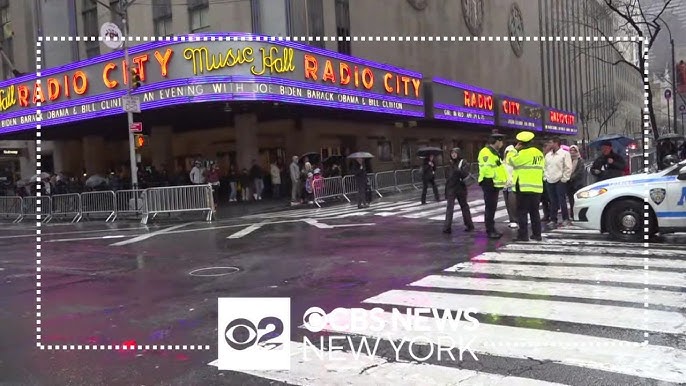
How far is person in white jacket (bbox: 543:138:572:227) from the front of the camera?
12.4 meters

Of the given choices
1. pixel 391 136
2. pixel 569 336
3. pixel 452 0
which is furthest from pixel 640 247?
pixel 452 0

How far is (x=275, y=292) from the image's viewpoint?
7.24 meters

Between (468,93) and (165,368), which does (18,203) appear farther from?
(468,93)

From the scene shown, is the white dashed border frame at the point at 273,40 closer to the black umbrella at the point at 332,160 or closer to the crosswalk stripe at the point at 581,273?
the crosswalk stripe at the point at 581,273

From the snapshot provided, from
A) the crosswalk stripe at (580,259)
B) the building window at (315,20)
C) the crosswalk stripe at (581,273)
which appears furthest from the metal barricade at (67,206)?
the crosswalk stripe at (581,273)

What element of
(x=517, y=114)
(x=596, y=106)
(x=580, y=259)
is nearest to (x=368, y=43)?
(x=517, y=114)

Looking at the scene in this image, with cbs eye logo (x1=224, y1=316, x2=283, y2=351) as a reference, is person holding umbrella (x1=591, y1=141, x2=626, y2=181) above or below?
above

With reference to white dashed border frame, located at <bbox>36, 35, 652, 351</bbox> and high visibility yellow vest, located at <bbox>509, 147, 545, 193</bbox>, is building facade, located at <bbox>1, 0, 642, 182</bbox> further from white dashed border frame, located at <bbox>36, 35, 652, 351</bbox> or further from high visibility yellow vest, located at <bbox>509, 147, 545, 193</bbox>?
high visibility yellow vest, located at <bbox>509, 147, 545, 193</bbox>

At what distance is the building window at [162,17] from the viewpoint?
1113 inches

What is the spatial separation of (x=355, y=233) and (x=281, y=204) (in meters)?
9.83

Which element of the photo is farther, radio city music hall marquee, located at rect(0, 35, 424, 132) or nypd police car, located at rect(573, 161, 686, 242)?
radio city music hall marquee, located at rect(0, 35, 424, 132)

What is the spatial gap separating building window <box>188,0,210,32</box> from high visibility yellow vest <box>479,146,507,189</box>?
18.9 metres

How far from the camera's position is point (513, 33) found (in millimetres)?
51906

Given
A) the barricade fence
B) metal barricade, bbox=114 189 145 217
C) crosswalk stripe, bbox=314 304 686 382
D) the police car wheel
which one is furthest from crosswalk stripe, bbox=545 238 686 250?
→ metal barricade, bbox=114 189 145 217
